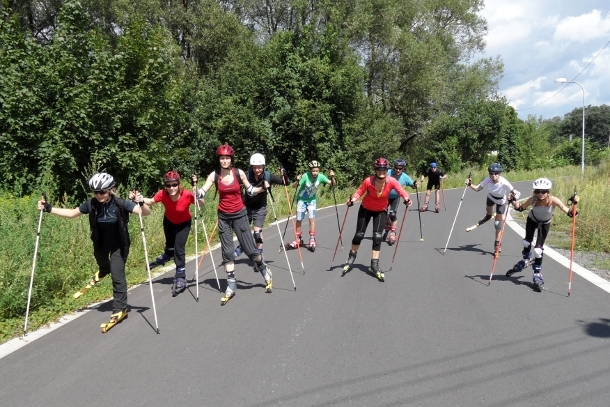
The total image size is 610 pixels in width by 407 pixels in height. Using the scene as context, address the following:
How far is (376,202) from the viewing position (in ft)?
27.4

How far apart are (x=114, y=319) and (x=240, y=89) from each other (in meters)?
23.2

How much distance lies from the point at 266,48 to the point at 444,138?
69.5ft

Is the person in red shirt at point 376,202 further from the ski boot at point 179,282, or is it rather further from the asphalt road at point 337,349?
the ski boot at point 179,282

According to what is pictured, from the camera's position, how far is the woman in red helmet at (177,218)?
7043 millimetres

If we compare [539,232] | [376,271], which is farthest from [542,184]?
[376,271]

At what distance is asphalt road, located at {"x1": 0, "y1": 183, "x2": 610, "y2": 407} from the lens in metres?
4.11

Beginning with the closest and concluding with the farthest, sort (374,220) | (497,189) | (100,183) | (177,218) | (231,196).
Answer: (100,183) < (231,196) < (177,218) < (374,220) < (497,189)

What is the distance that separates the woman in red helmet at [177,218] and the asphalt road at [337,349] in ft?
1.00

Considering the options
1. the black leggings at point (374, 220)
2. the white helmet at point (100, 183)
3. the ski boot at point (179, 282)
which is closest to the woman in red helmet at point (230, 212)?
the ski boot at point (179, 282)

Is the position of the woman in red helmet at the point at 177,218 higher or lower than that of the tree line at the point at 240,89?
lower

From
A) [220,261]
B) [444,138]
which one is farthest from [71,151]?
[444,138]

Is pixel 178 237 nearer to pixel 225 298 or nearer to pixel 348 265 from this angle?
pixel 225 298

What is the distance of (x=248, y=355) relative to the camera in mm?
4906

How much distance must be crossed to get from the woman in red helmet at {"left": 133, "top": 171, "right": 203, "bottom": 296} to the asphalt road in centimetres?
31
